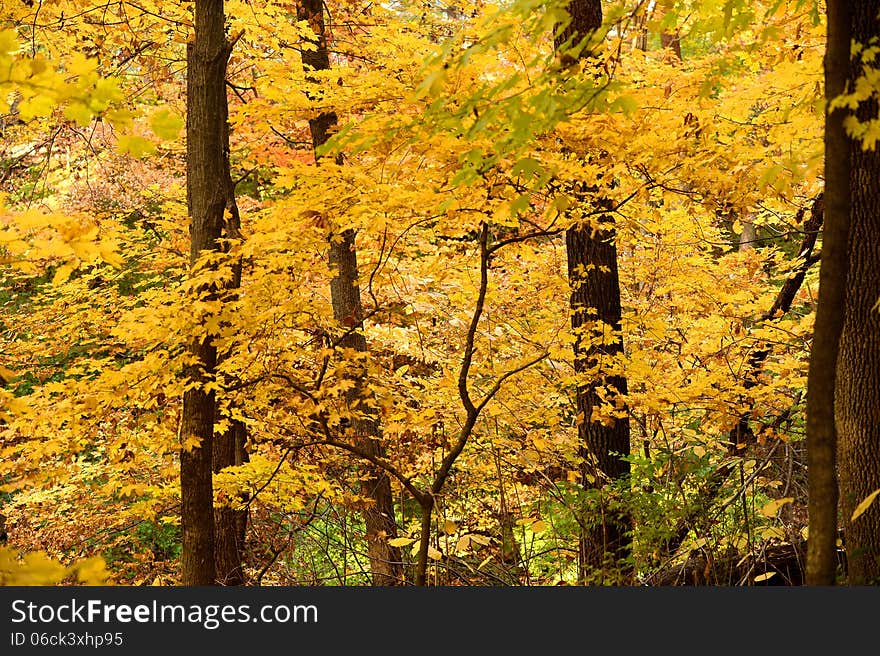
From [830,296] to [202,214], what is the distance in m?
4.12

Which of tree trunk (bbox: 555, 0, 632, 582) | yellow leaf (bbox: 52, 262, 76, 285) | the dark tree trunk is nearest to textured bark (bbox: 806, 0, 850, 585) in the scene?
yellow leaf (bbox: 52, 262, 76, 285)

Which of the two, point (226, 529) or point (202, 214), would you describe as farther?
point (226, 529)

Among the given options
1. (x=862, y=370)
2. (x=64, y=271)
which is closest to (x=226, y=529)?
(x=64, y=271)

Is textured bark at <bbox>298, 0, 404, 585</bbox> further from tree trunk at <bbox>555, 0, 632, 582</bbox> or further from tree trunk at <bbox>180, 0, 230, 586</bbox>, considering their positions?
tree trunk at <bbox>555, 0, 632, 582</bbox>

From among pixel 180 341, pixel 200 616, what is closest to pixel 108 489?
pixel 180 341

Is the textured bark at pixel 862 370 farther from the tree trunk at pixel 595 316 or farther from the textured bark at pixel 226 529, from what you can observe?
the textured bark at pixel 226 529

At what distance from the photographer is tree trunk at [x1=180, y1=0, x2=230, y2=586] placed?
18.5 ft

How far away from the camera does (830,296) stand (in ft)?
9.02

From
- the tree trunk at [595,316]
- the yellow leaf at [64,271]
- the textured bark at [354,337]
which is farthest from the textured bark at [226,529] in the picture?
the yellow leaf at [64,271]

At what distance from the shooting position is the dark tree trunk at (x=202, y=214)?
5.63 m

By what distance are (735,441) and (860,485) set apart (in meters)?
2.26

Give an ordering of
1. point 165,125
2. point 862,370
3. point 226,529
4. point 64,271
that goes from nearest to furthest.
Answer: point 165,125, point 64,271, point 862,370, point 226,529

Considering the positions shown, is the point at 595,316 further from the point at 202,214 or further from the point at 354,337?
the point at 202,214

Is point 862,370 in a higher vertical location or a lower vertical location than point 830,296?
higher
